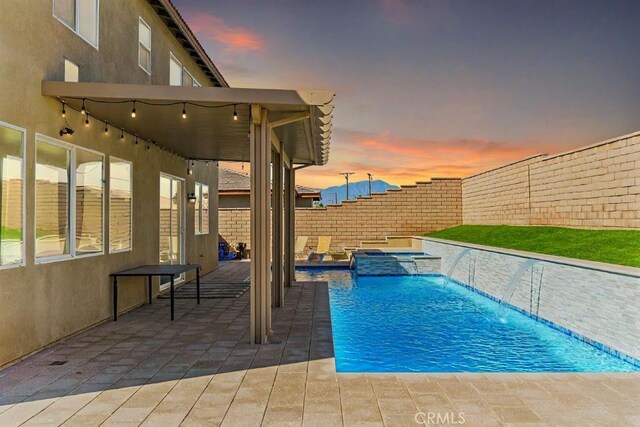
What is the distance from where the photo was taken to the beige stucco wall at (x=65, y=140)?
518 cm

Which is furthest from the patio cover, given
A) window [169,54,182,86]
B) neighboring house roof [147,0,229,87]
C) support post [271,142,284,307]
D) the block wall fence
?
the block wall fence

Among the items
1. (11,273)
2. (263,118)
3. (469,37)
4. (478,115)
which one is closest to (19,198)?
(11,273)

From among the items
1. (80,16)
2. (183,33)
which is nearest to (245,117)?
(80,16)

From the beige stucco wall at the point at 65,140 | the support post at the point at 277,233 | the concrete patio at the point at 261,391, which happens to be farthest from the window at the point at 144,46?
the concrete patio at the point at 261,391

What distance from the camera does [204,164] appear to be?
13633mm

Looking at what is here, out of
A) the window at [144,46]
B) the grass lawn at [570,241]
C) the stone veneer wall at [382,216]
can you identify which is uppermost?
the window at [144,46]

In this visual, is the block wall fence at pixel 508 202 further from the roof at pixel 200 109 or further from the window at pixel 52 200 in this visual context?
the window at pixel 52 200

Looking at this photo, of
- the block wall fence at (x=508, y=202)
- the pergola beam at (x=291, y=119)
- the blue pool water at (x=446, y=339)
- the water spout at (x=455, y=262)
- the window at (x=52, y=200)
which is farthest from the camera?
the water spout at (x=455, y=262)

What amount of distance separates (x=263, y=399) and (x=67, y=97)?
13.8ft

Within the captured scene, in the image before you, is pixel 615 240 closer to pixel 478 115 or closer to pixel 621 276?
pixel 621 276

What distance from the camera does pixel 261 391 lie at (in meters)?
4.30

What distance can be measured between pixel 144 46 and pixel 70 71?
307 cm

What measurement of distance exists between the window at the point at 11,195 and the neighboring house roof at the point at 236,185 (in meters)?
17.0

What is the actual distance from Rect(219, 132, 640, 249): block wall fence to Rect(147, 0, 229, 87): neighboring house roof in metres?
8.50
